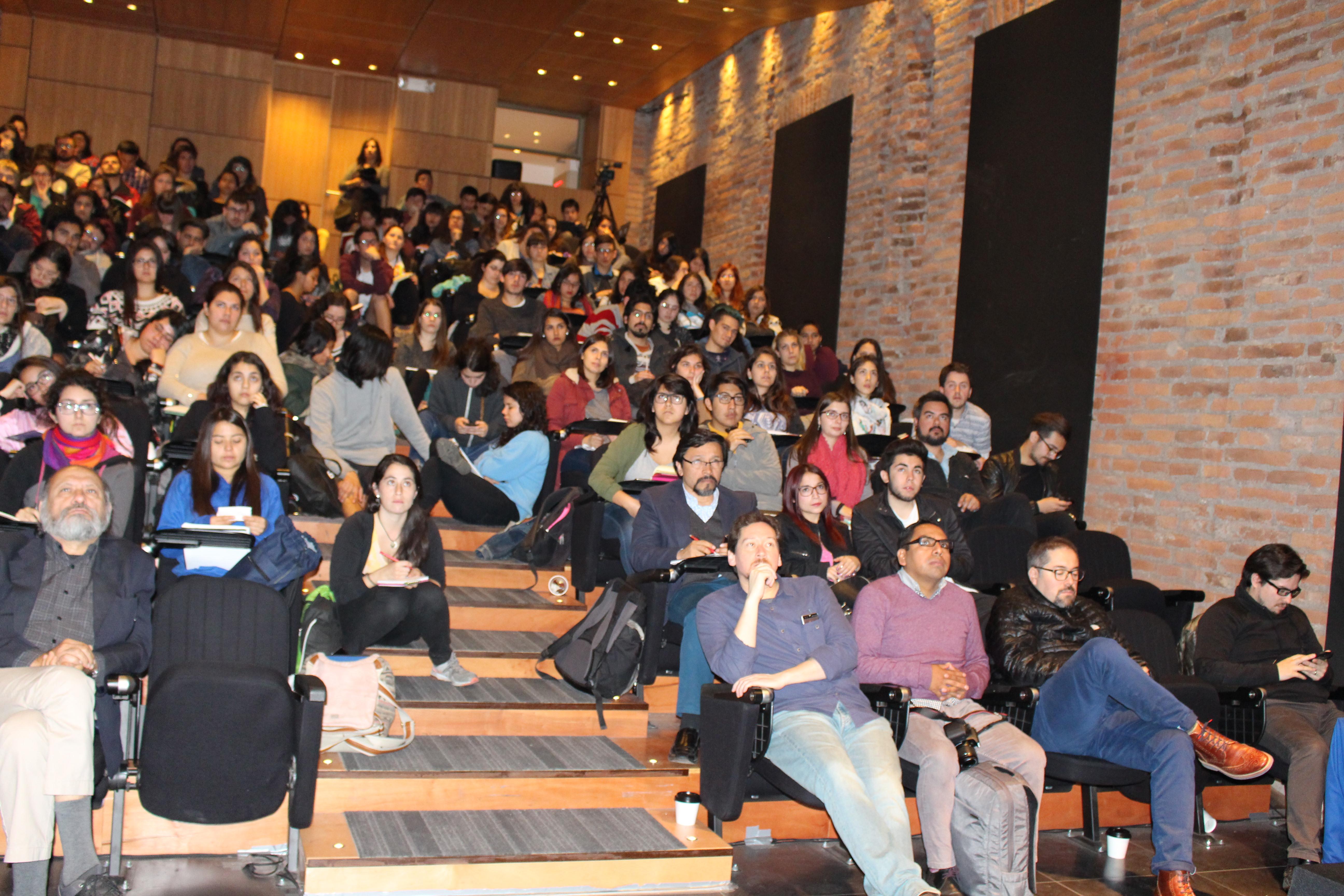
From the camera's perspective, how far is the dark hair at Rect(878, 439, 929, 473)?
4812 millimetres

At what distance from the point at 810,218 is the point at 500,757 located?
23.8ft

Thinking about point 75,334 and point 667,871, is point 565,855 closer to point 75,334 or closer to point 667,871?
point 667,871

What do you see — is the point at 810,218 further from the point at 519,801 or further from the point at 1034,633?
the point at 519,801

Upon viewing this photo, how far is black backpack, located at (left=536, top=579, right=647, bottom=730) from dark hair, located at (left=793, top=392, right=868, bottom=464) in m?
1.59

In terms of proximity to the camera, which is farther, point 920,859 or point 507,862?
point 920,859

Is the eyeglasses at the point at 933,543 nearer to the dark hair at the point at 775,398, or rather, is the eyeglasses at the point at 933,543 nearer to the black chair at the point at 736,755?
the black chair at the point at 736,755

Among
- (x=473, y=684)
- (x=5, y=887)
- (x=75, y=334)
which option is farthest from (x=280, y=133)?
(x=5, y=887)

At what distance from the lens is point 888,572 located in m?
4.64

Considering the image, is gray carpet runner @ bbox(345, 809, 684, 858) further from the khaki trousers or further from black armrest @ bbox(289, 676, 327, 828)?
the khaki trousers

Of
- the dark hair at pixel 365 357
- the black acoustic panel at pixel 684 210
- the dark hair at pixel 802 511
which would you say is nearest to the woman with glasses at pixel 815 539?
the dark hair at pixel 802 511

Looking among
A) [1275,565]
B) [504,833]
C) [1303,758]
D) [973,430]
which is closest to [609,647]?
[504,833]

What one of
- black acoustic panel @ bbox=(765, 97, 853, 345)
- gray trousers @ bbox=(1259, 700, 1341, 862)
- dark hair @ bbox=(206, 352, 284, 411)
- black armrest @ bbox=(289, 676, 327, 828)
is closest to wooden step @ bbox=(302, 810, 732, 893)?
black armrest @ bbox=(289, 676, 327, 828)

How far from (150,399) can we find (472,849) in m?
3.49

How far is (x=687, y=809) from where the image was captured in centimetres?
362
